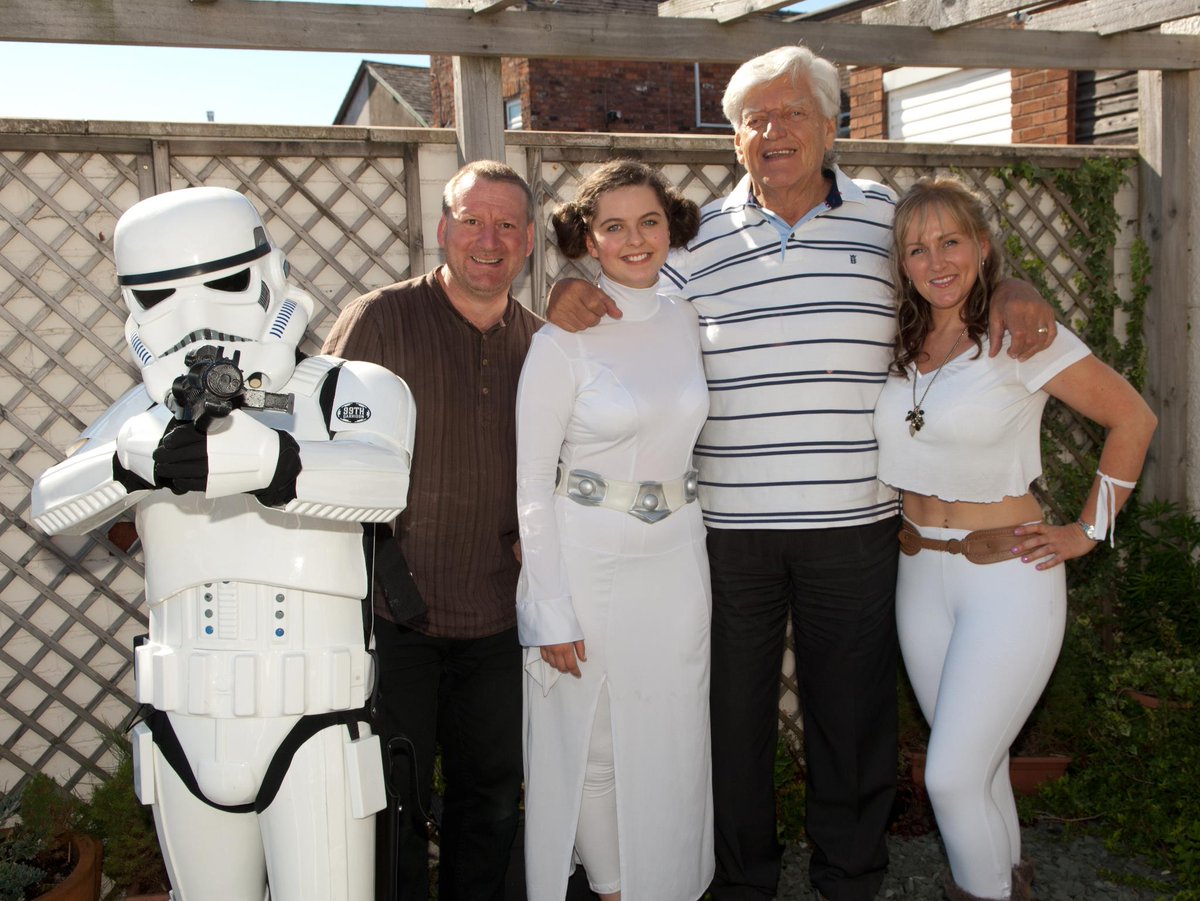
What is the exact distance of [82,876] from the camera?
285 centimetres

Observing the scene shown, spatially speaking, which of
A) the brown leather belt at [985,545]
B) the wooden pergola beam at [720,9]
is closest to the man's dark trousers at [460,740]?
the brown leather belt at [985,545]

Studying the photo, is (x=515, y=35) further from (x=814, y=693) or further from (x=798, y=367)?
(x=814, y=693)

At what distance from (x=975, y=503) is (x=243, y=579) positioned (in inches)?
60.4

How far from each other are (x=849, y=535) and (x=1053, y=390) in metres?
0.54

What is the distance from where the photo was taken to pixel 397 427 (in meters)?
1.93

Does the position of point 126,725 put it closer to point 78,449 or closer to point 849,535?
point 78,449

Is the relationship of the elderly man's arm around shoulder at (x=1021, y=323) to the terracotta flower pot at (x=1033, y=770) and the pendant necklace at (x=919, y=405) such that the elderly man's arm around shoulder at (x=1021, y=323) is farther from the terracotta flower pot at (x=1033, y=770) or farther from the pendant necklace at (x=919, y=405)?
the terracotta flower pot at (x=1033, y=770)

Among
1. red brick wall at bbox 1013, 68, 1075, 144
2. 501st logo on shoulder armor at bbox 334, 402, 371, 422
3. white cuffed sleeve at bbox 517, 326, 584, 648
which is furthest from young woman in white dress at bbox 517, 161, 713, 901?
red brick wall at bbox 1013, 68, 1075, 144

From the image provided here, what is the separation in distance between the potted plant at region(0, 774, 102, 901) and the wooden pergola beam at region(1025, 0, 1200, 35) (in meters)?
4.12

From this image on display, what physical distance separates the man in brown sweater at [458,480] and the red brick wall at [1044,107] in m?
5.84

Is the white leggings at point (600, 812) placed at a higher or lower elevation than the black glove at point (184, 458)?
lower

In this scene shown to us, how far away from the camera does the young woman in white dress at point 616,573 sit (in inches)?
89.7

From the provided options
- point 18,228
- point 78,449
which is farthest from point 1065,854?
point 18,228

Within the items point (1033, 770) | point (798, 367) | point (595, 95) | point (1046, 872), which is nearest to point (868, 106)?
point (595, 95)
